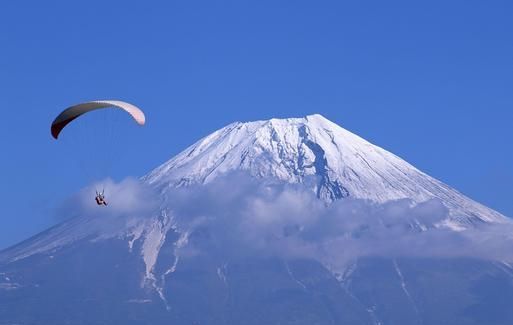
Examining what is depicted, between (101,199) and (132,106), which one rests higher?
(132,106)

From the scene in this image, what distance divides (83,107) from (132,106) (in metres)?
2.75

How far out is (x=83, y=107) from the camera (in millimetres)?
80812

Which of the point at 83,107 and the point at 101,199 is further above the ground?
the point at 83,107

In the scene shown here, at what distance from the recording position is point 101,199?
77.8m

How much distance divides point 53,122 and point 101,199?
6.94m

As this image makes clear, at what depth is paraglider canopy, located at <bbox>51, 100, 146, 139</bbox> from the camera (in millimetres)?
79312

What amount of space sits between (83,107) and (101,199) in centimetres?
603

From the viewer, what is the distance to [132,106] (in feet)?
265

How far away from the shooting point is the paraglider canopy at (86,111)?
79.3 metres

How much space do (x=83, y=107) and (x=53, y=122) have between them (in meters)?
2.49

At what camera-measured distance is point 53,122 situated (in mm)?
82250

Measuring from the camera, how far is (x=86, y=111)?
80875mm

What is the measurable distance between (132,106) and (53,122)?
16.2 ft
